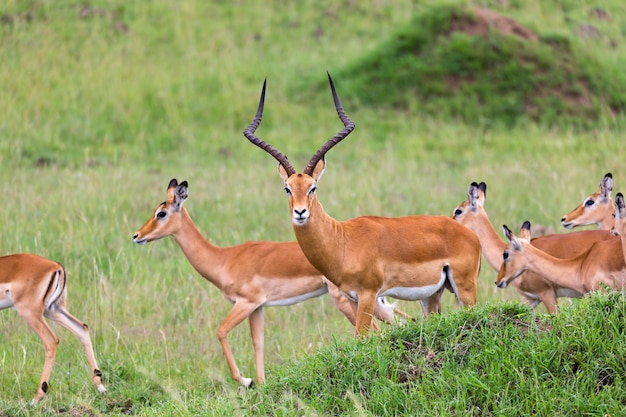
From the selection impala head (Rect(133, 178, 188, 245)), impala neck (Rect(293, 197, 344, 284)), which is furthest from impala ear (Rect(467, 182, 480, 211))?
impala head (Rect(133, 178, 188, 245))

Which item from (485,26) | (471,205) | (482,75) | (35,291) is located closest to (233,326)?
(35,291)

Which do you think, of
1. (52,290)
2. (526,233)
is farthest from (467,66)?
(52,290)

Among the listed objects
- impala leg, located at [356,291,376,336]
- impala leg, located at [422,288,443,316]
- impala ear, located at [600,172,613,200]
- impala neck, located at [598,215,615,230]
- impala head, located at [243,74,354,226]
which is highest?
impala head, located at [243,74,354,226]

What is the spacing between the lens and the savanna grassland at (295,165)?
5.09 m

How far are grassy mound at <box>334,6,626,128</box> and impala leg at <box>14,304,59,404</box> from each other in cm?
972

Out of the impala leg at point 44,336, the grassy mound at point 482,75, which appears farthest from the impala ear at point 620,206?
the grassy mound at point 482,75

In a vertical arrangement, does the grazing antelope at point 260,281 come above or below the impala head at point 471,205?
below

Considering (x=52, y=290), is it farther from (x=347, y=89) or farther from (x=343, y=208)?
(x=347, y=89)

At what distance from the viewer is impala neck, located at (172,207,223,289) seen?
274 inches

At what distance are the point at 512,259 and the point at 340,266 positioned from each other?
1402 mm

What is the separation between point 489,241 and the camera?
7391mm

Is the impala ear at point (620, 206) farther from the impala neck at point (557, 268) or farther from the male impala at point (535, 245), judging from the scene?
the male impala at point (535, 245)

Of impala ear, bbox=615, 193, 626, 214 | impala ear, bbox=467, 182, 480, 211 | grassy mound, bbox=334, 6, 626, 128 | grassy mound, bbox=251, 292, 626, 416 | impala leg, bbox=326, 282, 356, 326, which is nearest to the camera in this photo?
grassy mound, bbox=251, 292, 626, 416

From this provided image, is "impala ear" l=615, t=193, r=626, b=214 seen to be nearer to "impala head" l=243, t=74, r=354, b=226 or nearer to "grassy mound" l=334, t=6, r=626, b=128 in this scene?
"impala head" l=243, t=74, r=354, b=226
